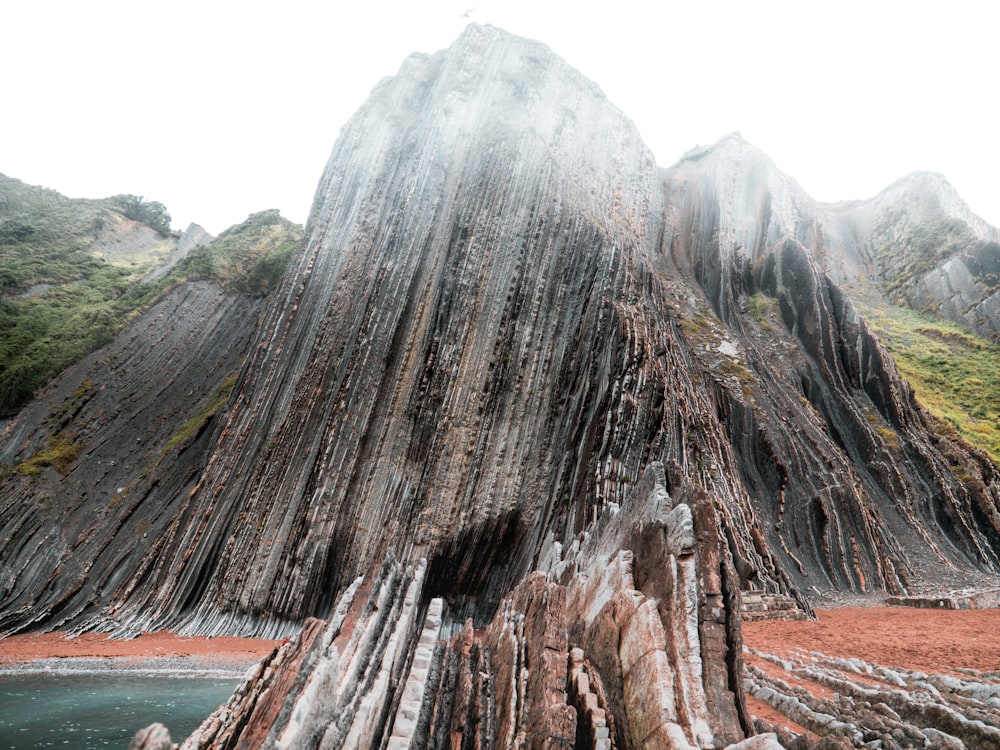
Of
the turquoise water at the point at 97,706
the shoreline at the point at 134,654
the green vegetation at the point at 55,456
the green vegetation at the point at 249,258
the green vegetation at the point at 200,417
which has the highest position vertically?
the green vegetation at the point at 249,258

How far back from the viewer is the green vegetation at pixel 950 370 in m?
22.2

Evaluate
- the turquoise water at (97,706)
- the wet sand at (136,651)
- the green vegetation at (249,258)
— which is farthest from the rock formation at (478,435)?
the green vegetation at (249,258)

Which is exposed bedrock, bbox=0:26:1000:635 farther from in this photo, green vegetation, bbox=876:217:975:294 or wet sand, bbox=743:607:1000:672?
green vegetation, bbox=876:217:975:294

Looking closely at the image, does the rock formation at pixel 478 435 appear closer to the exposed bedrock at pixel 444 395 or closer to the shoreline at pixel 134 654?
the exposed bedrock at pixel 444 395

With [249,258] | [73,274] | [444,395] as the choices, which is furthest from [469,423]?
[73,274]

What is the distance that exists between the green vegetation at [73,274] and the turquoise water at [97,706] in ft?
57.1

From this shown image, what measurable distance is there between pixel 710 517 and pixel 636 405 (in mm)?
10453

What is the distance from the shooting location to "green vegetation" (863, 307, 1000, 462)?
2217 cm

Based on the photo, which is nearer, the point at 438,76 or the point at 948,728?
the point at 948,728

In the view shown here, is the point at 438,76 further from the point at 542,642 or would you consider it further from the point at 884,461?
the point at 542,642

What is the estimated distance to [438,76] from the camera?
26.6 metres

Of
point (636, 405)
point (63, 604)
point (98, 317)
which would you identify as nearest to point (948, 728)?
point (636, 405)

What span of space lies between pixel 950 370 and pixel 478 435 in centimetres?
2473

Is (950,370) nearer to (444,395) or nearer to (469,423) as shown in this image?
(469,423)
